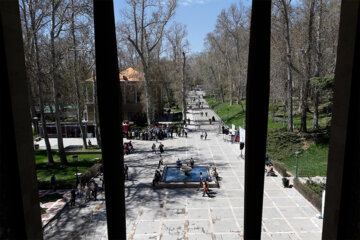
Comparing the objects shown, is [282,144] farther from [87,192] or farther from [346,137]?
[346,137]

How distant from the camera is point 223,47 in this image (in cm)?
5266

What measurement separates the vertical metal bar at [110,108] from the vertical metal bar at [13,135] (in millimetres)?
689

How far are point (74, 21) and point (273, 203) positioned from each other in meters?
16.9

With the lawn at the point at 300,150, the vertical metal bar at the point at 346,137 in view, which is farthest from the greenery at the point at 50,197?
the lawn at the point at 300,150

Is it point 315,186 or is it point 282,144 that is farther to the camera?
point 282,144

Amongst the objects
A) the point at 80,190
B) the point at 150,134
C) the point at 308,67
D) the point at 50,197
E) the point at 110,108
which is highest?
the point at 308,67

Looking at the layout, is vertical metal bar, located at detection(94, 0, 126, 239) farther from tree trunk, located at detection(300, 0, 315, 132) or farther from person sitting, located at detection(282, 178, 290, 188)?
tree trunk, located at detection(300, 0, 315, 132)

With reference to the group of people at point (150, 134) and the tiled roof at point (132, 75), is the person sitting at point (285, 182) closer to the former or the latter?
the group of people at point (150, 134)

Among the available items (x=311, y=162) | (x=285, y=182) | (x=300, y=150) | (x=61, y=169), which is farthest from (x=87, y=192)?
(x=300, y=150)

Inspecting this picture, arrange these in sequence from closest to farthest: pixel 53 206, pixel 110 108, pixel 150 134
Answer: pixel 110 108, pixel 53 206, pixel 150 134

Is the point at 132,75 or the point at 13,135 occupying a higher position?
the point at 132,75

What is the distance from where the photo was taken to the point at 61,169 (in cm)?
1767

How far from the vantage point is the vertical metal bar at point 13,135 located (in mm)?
2160

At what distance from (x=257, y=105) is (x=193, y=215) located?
9.32 m
